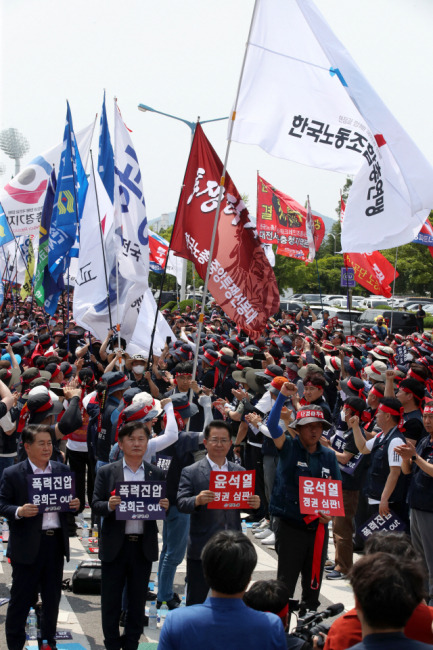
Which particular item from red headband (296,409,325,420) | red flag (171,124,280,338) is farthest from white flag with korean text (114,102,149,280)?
red headband (296,409,325,420)

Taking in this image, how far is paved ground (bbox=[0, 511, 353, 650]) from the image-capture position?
6070 mm

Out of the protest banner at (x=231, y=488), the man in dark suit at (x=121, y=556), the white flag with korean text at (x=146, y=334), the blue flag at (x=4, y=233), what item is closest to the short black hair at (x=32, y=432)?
the man in dark suit at (x=121, y=556)

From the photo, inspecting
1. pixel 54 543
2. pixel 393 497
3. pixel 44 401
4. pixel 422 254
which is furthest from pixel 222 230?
pixel 422 254

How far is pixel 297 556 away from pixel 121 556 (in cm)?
141

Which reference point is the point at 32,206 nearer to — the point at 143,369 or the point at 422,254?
the point at 143,369

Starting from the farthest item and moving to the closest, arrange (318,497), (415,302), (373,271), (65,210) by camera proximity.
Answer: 1. (415,302)
2. (373,271)
3. (65,210)
4. (318,497)

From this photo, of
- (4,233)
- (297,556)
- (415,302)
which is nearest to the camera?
(297,556)

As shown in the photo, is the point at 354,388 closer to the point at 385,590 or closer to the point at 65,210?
the point at 385,590

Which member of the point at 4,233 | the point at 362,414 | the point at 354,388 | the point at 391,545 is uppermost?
the point at 4,233

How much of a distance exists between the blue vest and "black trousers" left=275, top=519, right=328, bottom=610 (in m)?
1.40

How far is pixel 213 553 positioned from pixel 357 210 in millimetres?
4634

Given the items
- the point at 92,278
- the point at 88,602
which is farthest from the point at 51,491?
the point at 92,278

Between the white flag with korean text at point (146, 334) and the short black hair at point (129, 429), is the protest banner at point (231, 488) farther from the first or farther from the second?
the white flag with korean text at point (146, 334)

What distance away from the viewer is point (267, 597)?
12.2ft
